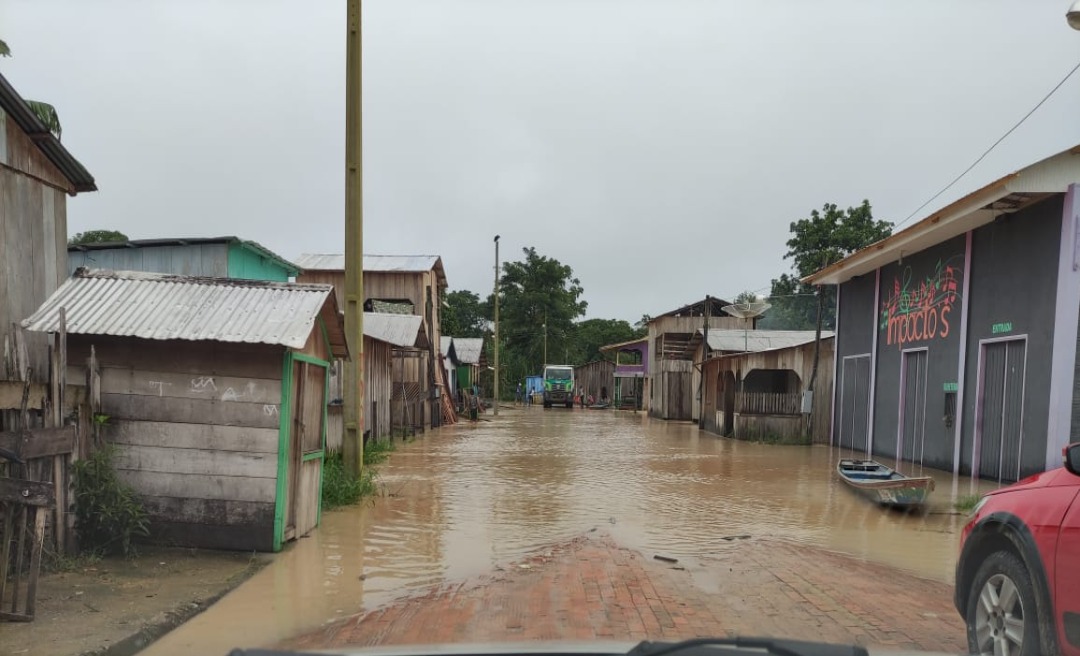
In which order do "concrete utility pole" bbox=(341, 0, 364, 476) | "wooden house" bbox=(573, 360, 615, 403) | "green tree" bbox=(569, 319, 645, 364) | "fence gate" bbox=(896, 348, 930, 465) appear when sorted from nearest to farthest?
"concrete utility pole" bbox=(341, 0, 364, 476), "fence gate" bbox=(896, 348, 930, 465), "wooden house" bbox=(573, 360, 615, 403), "green tree" bbox=(569, 319, 645, 364)

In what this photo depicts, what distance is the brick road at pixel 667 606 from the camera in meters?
4.99

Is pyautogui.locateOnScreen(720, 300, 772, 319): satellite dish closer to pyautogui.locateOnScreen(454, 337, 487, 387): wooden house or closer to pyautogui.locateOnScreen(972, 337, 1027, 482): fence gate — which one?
pyautogui.locateOnScreen(972, 337, 1027, 482): fence gate

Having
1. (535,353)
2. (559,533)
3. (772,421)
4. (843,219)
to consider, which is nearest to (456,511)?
(559,533)

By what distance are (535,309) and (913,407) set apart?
1809 inches

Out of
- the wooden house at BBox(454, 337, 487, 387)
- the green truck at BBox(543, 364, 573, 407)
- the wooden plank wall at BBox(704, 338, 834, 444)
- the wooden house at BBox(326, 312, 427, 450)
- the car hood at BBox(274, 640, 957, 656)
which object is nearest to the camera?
the car hood at BBox(274, 640, 957, 656)

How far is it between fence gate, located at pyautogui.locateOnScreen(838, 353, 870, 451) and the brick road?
12191 mm

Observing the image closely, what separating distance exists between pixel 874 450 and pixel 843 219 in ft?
84.7

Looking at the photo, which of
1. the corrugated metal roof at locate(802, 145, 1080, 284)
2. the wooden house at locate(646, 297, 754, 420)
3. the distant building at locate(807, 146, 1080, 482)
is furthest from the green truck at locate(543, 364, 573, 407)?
the corrugated metal roof at locate(802, 145, 1080, 284)

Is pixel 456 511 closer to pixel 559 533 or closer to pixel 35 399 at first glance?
pixel 559 533

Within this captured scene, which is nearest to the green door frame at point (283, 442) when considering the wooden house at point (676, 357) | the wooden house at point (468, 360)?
the wooden house at point (676, 357)

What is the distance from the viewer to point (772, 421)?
73.6 feet

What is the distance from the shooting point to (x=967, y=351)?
13570mm

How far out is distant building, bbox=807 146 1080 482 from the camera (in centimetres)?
1068

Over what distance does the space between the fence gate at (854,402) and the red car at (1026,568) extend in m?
15.2
